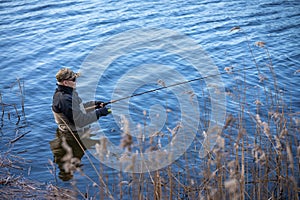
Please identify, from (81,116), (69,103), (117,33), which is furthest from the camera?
(117,33)

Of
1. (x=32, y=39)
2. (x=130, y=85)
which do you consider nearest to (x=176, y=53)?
(x=130, y=85)

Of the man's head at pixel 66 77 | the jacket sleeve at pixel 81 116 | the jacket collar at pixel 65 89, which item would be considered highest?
the man's head at pixel 66 77

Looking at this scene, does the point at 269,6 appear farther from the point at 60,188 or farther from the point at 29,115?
the point at 60,188

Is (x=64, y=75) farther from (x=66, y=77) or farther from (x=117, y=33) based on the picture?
Answer: (x=117, y=33)

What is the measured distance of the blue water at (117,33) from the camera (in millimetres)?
8578

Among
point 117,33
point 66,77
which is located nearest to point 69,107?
point 66,77

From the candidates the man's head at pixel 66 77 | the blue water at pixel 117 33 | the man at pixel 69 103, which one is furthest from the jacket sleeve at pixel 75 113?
the blue water at pixel 117 33

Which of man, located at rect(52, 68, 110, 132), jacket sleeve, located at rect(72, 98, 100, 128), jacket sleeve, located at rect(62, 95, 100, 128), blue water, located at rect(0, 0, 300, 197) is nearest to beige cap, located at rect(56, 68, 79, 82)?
man, located at rect(52, 68, 110, 132)

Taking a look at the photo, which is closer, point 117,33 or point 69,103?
point 69,103

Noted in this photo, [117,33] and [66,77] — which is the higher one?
[66,77]

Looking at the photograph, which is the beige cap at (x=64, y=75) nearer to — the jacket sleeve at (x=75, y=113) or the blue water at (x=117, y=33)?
the jacket sleeve at (x=75, y=113)

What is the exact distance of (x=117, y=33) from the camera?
11945 mm

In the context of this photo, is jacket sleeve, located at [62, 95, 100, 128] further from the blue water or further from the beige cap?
the blue water

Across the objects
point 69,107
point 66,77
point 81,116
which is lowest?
point 81,116
